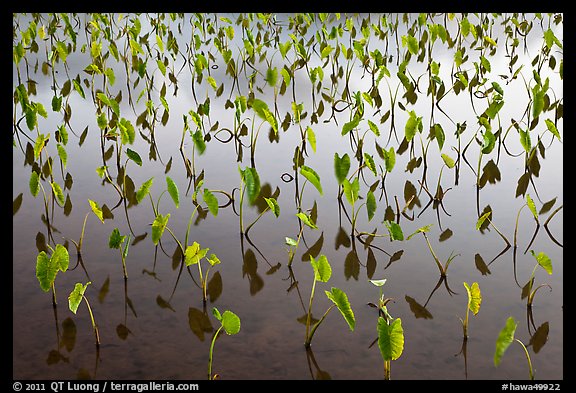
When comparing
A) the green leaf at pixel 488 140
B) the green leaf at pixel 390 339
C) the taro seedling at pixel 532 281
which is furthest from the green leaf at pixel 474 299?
the green leaf at pixel 488 140

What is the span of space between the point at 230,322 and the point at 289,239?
434 millimetres

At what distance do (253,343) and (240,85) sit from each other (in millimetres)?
3061

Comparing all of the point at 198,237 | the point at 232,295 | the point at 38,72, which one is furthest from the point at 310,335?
the point at 38,72

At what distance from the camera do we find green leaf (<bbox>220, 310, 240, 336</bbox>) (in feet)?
5.43

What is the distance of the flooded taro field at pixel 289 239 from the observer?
5.75 feet

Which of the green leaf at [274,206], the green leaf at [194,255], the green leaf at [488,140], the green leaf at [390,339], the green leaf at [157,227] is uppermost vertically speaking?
the green leaf at [488,140]

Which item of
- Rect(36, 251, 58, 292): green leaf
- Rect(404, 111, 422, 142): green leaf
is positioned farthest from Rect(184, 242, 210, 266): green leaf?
Rect(404, 111, 422, 142): green leaf

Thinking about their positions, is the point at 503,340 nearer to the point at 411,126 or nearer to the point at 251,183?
the point at 251,183

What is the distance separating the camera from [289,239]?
203cm

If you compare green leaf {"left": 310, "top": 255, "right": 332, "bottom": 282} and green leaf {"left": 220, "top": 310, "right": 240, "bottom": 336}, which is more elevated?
green leaf {"left": 310, "top": 255, "right": 332, "bottom": 282}

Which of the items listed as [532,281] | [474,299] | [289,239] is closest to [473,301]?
[474,299]

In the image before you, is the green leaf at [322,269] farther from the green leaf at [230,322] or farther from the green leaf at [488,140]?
the green leaf at [488,140]

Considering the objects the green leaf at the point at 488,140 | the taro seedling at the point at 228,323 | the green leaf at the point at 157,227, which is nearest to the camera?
the taro seedling at the point at 228,323

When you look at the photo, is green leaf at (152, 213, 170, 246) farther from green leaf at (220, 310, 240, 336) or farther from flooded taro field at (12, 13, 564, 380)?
green leaf at (220, 310, 240, 336)
